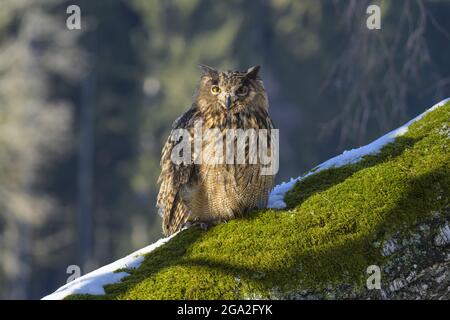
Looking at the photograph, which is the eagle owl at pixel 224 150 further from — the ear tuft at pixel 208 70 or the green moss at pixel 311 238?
the green moss at pixel 311 238

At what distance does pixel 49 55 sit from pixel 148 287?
22796 millimetres

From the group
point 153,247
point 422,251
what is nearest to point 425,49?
point 422,251

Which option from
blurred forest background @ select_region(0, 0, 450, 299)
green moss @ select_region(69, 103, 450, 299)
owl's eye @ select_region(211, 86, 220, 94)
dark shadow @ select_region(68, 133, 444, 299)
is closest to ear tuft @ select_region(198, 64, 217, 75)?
owl's eye @ select_region(211, 86, 220, 94)

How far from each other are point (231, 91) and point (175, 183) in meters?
0.71

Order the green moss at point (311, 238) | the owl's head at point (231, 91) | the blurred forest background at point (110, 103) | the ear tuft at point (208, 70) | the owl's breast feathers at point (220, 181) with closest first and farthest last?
the green moss at point (311, 238)
the owl's breast feathers at point (220, 181)
the owl's head at point (231, 91)
the ear tuft at point (208, 70)
the blurred forest background at point (110, 103)

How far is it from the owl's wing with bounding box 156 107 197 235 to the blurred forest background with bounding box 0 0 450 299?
17.2 meters

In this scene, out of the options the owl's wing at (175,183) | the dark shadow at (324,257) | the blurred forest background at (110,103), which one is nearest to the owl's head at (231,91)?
the owl's wing at (175,183)

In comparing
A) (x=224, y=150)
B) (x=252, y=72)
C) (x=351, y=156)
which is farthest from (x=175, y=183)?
(x=351, y=156)

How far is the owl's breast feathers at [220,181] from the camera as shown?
4.27m

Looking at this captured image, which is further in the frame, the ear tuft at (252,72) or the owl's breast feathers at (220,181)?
the ear tuft at (252,72)

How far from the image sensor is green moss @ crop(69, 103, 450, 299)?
11.1 ft

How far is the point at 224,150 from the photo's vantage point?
4.30 m

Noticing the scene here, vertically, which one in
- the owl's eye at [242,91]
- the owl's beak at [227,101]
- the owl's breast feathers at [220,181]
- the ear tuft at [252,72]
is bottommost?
the owl's breast feathers at [220,181]
